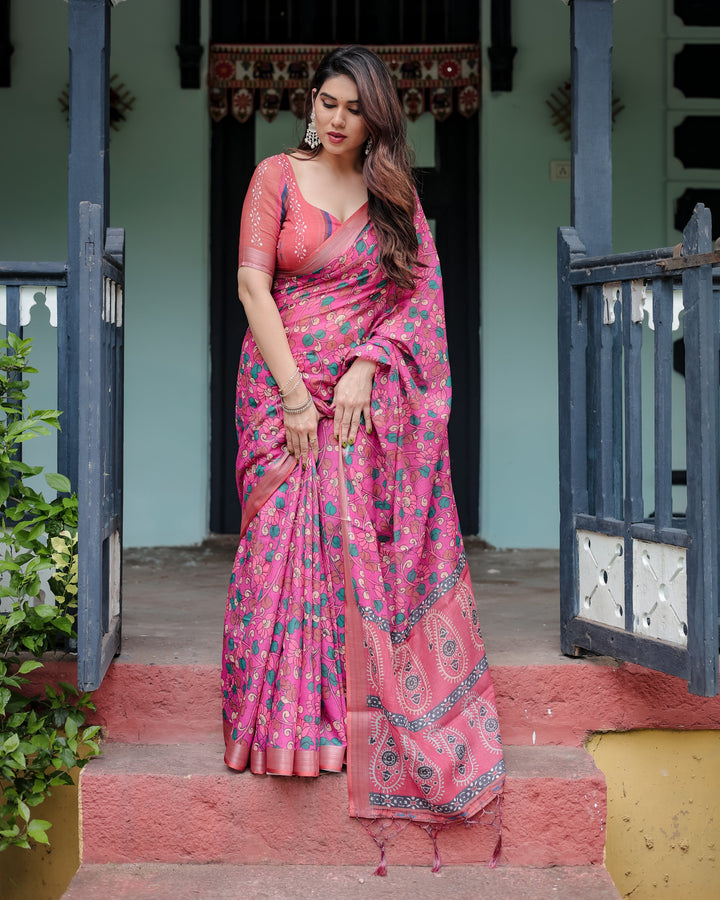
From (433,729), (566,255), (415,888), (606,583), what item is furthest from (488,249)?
(415,888)

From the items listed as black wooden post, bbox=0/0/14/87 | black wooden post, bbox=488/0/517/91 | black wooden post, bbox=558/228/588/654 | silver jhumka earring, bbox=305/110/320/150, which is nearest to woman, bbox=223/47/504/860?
silver jhumka earring, bbox=305/110/320/150

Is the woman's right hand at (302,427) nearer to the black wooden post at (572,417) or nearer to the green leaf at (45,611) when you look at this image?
the green leaf at (45,611)

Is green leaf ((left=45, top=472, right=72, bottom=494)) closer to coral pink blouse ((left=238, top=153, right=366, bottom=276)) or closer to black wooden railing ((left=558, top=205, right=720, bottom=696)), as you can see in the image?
coral pink blouse ((left=238, top=153, right=366, bottom=276))

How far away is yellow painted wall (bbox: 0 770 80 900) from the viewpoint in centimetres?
313

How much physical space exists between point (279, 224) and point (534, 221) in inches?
117

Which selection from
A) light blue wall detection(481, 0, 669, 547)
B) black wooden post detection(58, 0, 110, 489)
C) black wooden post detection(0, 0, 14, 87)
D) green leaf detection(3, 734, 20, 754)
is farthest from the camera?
light blue wall detection(481, 0, 669, 547)

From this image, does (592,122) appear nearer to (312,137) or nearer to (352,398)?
(312,137)

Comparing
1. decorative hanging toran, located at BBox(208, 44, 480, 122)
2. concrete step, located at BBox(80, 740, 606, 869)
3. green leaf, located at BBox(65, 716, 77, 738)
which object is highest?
decorative hanging toran, located at BBox(208, 44, 480, 122)

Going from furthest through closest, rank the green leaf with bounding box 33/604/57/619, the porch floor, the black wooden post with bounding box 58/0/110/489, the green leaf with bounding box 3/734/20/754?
the porch floor
the black wooden post with bounding box 58/0/110/489
the green leaf with bounding box 33/604/57/619
the green leaf with bounding box 3/734/20/754

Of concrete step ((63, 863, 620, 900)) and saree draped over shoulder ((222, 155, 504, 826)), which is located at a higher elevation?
saree draped over shoulder ((222, 155, 504, 826))

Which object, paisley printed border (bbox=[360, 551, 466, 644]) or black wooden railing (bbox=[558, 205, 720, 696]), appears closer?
black wooden railing (bbox=[558, 205, 720, 696])

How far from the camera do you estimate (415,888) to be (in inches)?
106

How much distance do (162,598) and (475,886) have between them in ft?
6.68

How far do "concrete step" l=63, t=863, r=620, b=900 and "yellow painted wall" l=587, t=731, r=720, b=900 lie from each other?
1.33 ft
